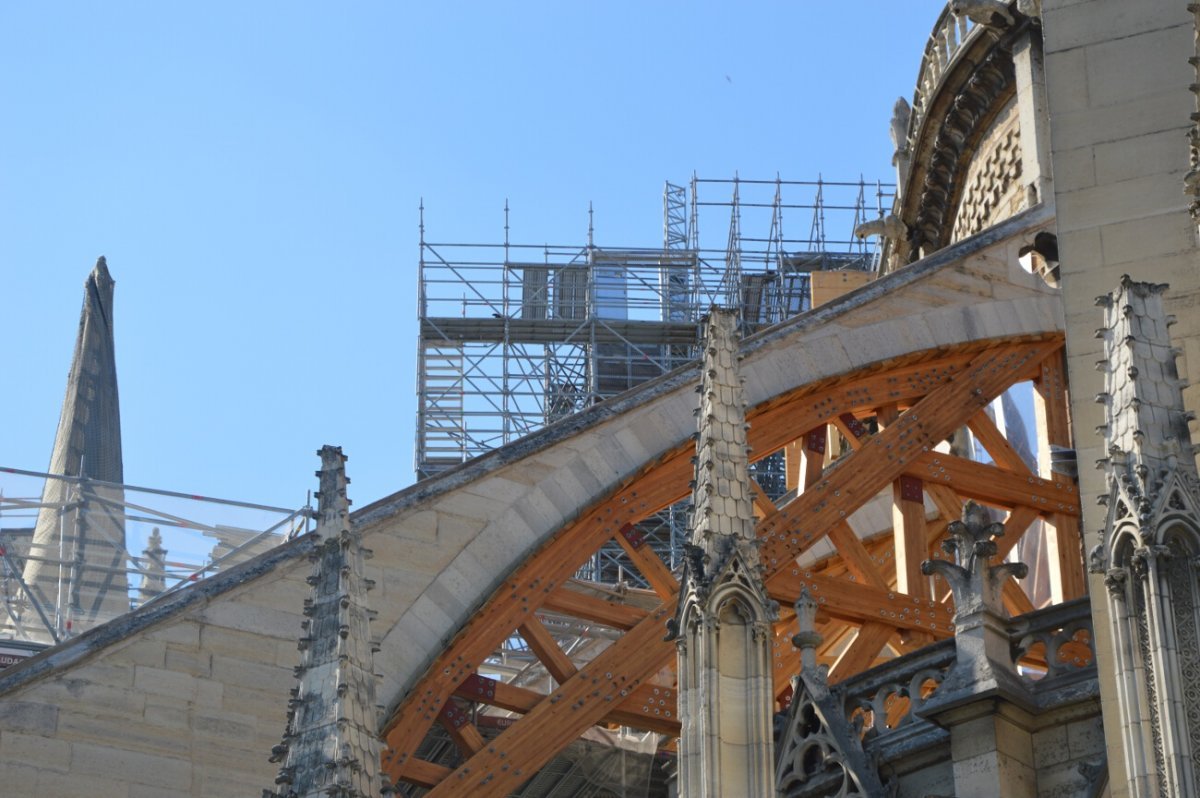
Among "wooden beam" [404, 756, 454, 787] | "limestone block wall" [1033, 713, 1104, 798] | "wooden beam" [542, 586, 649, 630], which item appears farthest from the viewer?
"wooden beam" [542, 586, 649, 630]

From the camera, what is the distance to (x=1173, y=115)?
1250 centimetres

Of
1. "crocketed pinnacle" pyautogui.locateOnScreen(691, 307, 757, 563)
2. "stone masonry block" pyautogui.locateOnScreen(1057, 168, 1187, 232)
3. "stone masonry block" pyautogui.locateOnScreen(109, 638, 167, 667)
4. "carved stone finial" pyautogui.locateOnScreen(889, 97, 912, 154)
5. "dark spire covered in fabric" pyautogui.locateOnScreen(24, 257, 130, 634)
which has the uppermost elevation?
"carved stone finial" pyautogui.locateOnScreen(889, 97, 912, 154)

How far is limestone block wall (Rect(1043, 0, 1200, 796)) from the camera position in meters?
11.9

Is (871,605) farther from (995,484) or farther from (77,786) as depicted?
(77,786)

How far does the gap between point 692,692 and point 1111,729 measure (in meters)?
1.87

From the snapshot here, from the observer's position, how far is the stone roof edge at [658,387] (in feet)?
60.1

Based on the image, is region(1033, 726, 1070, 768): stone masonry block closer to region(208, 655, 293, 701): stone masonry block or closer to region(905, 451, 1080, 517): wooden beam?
region(208, 655, 293, 701): stone masonry block

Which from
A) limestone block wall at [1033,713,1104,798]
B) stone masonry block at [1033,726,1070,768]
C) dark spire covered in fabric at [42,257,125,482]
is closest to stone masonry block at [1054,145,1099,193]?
limestone block wall at [1033,713,1104,798]

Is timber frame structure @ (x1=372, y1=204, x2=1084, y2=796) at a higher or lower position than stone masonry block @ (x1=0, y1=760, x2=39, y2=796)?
higher

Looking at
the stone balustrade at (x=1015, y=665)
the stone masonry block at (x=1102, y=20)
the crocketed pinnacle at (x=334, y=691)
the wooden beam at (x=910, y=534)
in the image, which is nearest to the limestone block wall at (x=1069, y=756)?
the stone balustrade at (x=1015, y=665)

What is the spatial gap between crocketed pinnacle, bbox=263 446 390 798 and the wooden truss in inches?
207

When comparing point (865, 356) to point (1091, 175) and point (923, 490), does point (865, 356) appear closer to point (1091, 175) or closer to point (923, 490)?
point (923, 490)

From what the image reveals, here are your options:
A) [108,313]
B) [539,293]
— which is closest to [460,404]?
[539,293]

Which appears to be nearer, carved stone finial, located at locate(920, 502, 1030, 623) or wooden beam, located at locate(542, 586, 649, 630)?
carved stone finial, located at locate(920, 502, 1030, 623)
